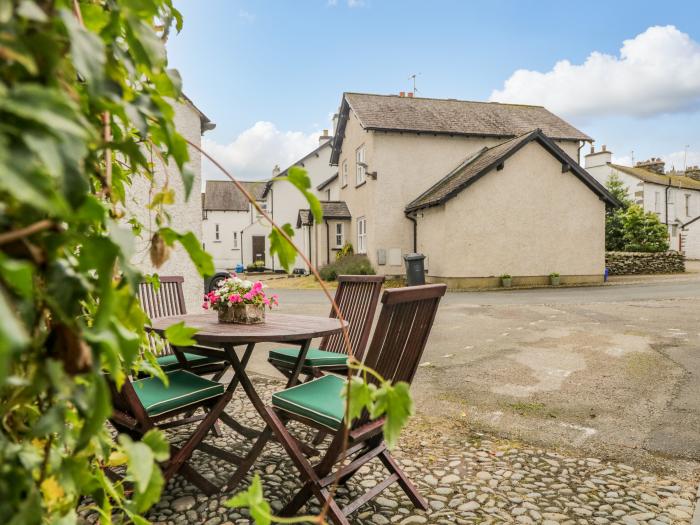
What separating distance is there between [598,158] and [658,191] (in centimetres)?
521

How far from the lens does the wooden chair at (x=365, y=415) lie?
7.81 feet

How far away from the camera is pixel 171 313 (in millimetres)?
4531

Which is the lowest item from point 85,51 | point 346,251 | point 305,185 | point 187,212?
point 305,185

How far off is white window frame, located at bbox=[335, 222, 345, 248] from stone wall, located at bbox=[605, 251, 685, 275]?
42.2 feet

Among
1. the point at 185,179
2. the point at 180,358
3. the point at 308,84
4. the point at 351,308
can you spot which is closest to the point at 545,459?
the point at 351,308

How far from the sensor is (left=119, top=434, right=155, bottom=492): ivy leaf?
29.5 inches

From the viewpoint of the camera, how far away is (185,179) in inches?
30.5

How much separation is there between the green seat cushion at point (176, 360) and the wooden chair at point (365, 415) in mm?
1305

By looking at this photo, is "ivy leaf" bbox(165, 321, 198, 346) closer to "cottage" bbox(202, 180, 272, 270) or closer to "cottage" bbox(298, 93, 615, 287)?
"cottage" bbox(298, 93, 615, 287)

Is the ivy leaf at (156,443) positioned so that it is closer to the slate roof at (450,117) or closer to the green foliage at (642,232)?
the slate roof at (450,117)

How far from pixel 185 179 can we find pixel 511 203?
704 inches

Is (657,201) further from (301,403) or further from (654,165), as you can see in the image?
(301,403)

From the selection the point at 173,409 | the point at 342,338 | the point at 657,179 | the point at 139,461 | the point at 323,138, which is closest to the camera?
the point at 139,461

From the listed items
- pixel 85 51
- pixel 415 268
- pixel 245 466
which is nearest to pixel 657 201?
pixel 415 268
